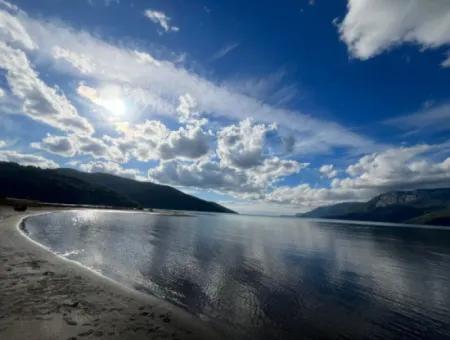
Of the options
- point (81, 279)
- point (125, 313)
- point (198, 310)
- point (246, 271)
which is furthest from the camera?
point (246, 271)

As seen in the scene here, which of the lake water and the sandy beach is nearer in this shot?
the sandy beach

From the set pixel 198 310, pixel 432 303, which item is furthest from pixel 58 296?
pixel 432 303

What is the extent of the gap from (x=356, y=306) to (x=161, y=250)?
28732 mm

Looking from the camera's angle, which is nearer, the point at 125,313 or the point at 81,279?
the point at 125,313

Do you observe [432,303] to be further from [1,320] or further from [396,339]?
[1,320]

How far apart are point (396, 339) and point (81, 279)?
22.6m

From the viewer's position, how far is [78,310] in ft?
52.1

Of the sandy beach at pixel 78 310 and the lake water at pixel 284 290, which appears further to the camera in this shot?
the lake water at pixel 284 290

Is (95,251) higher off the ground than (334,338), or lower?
higher

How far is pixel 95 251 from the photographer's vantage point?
3809 cm

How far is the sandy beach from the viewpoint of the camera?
13.3 meters

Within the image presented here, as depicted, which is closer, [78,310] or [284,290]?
[78,310]

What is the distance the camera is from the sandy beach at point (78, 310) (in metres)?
13.3

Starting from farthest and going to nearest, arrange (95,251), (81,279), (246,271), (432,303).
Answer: (95,251)
(246,271)
(432,303)
(81,279)
